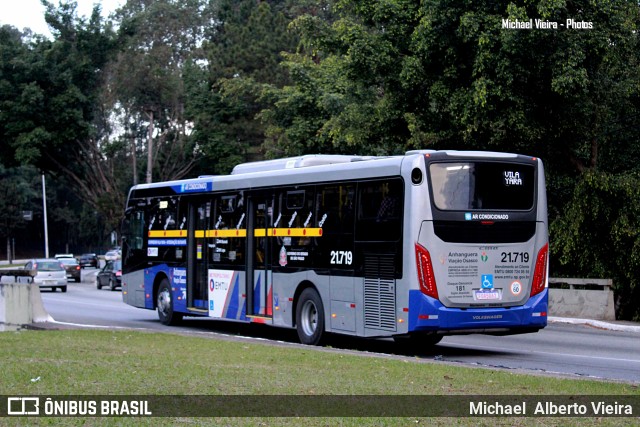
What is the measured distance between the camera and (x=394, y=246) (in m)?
16.5

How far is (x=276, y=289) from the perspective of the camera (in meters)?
19.7

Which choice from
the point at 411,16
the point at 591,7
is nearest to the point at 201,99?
the point at 411,16

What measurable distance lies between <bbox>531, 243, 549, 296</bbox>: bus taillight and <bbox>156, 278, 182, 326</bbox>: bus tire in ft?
32.5

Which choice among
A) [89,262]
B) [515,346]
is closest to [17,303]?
[515,346]

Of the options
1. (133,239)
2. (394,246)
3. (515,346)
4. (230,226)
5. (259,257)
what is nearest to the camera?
(394,246)

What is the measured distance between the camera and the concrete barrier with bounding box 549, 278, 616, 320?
25.5 metres

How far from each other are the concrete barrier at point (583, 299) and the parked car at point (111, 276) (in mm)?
25166

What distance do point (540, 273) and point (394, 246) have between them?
2.63 m

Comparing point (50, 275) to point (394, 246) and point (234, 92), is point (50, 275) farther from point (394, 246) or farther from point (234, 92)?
point (394, 246)

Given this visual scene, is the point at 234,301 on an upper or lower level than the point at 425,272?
lower

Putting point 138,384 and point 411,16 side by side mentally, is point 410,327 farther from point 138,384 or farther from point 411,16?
point 411,16

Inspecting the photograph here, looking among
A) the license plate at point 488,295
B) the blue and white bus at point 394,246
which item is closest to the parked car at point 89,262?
the blue and white bus at point 394,246

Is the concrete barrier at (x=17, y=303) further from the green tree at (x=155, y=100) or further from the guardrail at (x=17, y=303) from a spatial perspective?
the green tree at (x=155, y=100)

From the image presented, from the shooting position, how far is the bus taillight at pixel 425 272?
16.0 meters
